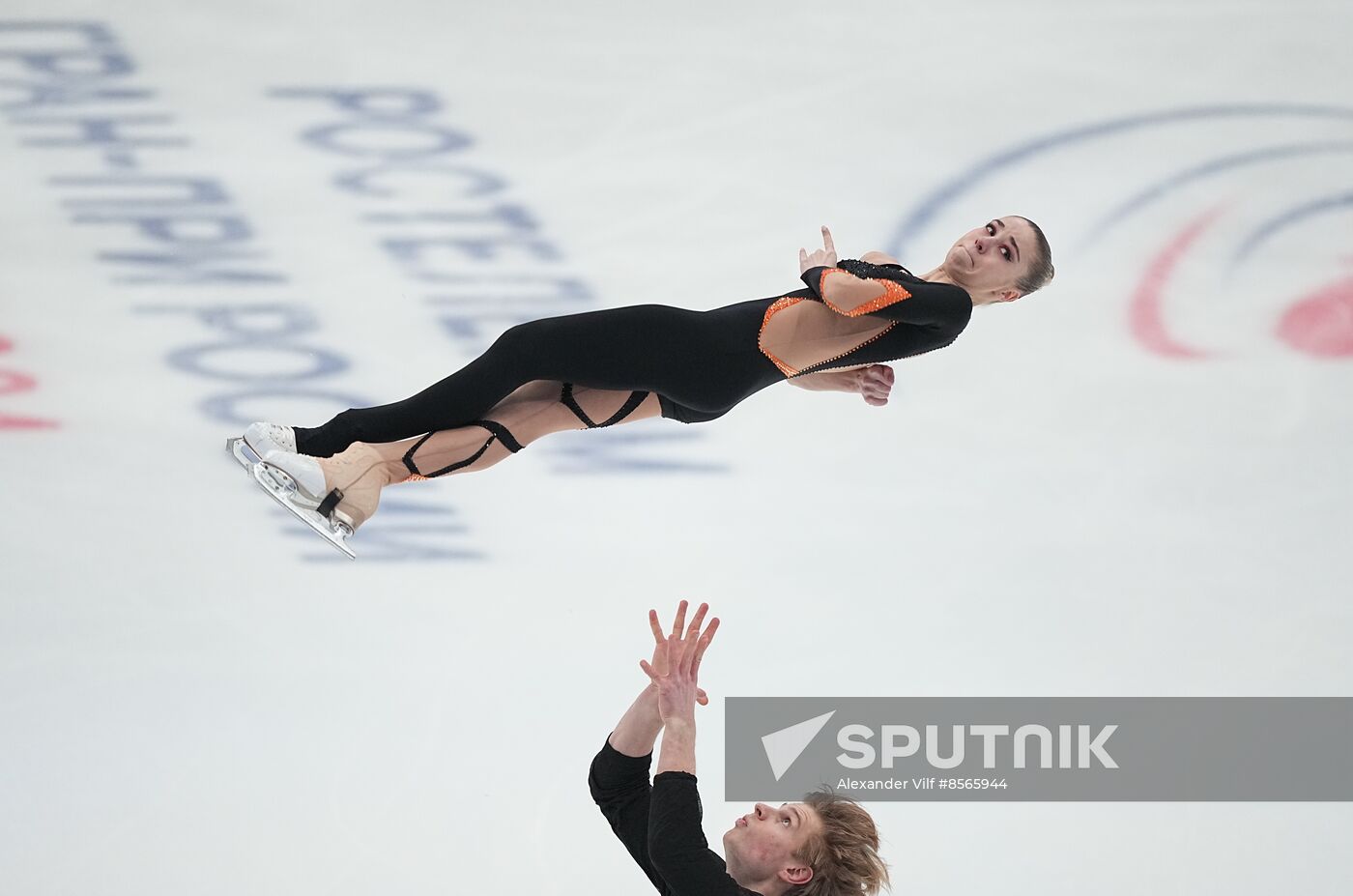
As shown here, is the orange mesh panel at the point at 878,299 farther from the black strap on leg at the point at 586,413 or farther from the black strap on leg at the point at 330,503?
the black strap on leg at the point at 330,503

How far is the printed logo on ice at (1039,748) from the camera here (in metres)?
4.88

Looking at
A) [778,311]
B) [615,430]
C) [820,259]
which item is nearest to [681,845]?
[778,311]

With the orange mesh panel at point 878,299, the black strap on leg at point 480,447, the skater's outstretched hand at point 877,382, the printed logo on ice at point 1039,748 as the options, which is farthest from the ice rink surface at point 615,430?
the orange mesh panel at point 878,299

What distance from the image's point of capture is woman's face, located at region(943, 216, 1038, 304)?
3938mm

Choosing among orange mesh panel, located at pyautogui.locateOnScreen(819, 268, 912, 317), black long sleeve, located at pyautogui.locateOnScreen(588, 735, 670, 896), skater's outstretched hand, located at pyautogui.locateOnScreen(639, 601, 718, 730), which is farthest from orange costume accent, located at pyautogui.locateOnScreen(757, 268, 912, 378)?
black long sleeve, located at pyautogui.locateOnScreen(588, 735, 670, 896)

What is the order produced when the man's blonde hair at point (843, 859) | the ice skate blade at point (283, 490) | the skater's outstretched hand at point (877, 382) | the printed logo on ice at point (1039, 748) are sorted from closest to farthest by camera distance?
the man's blonde hair at point (843, 859) → the ice skate blade at point (283, 490) → the skater's outstretched hand at point (877, 382) → the printed logo on ice at point (1039, 748)

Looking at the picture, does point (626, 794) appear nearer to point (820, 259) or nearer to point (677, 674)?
point (677, 674)

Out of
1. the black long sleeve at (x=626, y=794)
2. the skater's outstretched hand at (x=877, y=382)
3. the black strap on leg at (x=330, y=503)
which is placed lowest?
the black long sleeve at (x=626, y=794)

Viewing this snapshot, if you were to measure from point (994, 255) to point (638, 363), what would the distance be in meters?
0.99

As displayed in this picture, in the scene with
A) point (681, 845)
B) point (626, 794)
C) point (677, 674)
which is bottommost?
point (681, 845)

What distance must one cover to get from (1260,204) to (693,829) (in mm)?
4071

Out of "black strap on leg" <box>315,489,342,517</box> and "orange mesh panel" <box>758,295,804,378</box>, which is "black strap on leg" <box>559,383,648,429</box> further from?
"black strap on leg" <box>315,489,342,517</box>

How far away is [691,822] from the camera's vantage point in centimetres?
308

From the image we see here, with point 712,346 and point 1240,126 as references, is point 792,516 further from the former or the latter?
point 1240,126
